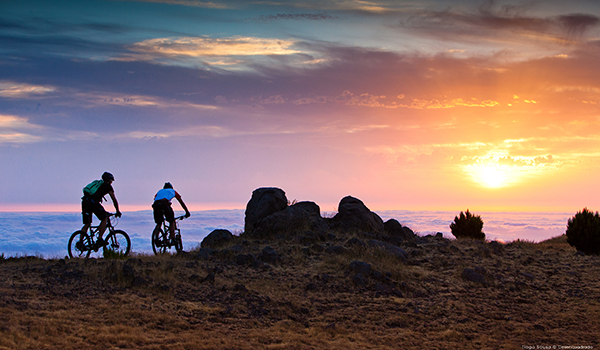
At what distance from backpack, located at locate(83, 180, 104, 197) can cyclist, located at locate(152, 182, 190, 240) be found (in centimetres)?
196

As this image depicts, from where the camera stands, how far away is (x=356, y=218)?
18.6 meters

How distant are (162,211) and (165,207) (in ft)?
0.78

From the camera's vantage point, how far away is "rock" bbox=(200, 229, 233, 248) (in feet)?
56.4

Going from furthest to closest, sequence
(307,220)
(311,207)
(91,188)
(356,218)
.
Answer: (311,207) < (356,218) < (307,220) < (91,188)

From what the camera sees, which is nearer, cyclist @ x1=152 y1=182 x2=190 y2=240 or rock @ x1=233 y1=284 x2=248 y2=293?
rock @ x1=233 y1=284 x2=248 y2=293

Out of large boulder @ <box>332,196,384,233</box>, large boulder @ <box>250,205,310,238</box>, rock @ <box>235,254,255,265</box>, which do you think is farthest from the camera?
large boulder @ <box>332,196,384,233</box>

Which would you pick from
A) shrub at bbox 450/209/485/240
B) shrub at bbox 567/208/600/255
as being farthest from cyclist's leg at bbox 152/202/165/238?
shrub at bbox 567/208/600/255

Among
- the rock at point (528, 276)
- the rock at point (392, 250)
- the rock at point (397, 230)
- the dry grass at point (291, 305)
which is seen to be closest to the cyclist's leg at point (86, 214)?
the dry grass at point (291, 305)

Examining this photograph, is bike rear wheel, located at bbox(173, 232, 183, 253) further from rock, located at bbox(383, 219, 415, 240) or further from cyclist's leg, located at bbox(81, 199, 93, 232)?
rock, located at bbox(383, 219, 415, 240)

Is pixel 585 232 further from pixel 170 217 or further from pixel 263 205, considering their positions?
pixel 170 217

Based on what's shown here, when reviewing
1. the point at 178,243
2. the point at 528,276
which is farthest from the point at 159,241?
the point at 528,276

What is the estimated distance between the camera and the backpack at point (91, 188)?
46.0 ft

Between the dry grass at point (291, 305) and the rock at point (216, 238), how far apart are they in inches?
99.4

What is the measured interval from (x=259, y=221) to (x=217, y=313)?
28.2 ft
